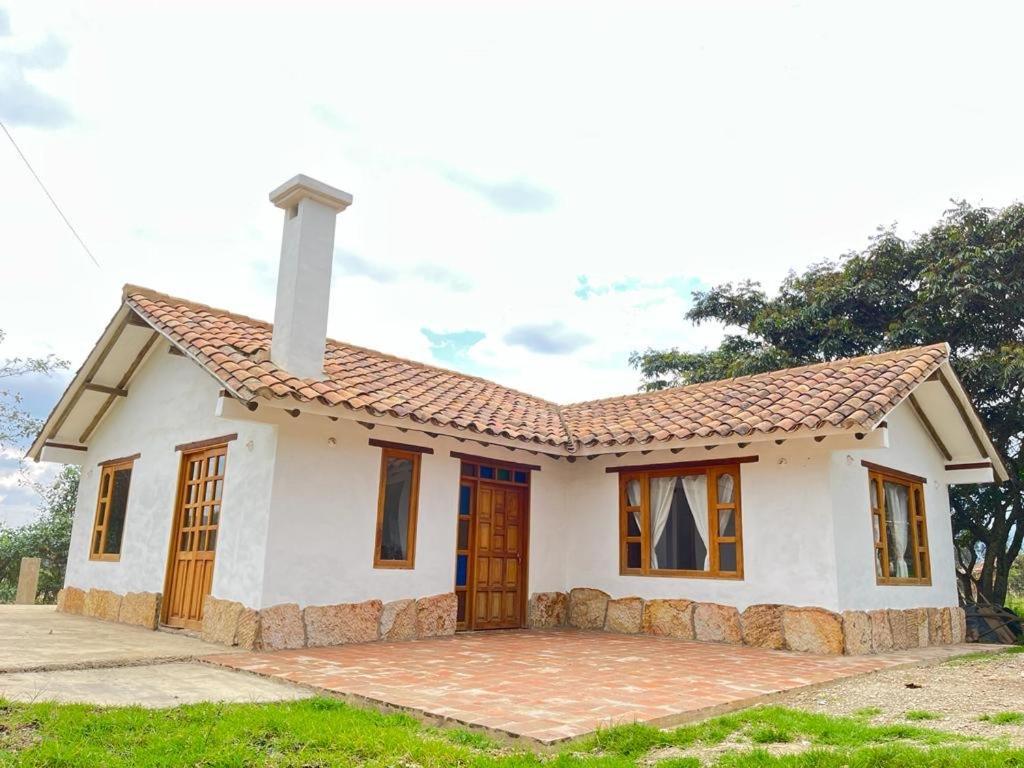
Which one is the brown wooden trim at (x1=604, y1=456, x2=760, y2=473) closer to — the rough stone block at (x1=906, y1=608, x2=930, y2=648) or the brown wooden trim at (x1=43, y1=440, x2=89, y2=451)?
the rough stone block at (x1=906, y1=608, x2=930, y2=648)

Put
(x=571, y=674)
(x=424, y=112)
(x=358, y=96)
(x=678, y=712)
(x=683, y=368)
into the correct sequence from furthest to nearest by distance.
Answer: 1. (x=683, y=368)
2. (x=424, y=112)
3. (x=358, y=96)
4. (x=571, y=674)
5. (x=678, y=712)

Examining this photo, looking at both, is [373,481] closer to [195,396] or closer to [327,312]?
[327,312]

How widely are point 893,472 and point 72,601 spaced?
11910 millimetres

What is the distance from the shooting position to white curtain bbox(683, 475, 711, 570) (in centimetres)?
1002

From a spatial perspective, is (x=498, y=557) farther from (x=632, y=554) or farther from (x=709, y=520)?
(x=709, y=520)

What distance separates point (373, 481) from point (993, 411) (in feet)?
38.2

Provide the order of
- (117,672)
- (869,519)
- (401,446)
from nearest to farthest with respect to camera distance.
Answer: (117,672), (401,446), (869,519)

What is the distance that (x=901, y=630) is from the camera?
32.2 feet

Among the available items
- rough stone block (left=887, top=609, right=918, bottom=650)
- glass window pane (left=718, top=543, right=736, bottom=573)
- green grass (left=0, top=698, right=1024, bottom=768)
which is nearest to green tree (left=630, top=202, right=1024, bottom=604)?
rough stone block (left=887, top=609, right=918, bottom=650)

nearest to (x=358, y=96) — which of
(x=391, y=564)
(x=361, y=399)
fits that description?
(x=361, y=399)

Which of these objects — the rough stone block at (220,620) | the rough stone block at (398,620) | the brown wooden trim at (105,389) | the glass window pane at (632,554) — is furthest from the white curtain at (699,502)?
the brown wooden trim at (105,389)

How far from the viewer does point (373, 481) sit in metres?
9.11

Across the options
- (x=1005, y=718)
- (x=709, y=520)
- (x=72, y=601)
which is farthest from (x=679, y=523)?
(x=72, y=601)

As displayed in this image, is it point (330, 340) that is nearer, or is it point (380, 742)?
point (380, 742)
